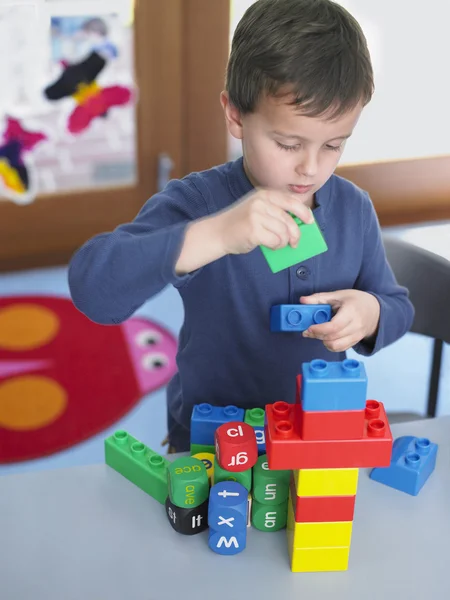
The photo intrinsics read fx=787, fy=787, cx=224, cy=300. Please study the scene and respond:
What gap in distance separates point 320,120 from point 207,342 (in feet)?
1.21

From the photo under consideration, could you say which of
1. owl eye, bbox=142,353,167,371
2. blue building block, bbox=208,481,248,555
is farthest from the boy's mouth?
owl eye, bbox=142,353,167,371

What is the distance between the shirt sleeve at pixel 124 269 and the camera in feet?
2.59

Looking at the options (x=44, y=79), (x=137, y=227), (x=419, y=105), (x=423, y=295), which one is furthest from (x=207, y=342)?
(x=419, y=105)

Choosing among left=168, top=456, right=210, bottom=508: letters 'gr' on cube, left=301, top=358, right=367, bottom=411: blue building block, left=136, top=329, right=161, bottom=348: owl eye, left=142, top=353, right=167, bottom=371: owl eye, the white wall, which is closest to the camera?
left=301, top=358, right=367, bottom=411: blue building block

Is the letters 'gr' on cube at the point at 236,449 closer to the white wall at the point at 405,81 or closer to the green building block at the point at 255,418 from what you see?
the green building block at the point at 255,418

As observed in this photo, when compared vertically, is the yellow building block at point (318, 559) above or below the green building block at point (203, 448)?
below

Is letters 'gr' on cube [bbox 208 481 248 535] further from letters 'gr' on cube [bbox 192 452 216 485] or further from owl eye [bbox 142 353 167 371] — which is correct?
owl eye [bbox 142 353 167 371]

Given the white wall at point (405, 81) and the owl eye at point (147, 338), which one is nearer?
the owl eye at point (147, 338)

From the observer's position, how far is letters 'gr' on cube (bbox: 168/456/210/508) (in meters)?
0.82

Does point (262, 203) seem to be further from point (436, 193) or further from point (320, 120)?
point (436, 193)

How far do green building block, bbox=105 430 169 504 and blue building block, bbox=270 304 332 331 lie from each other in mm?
208

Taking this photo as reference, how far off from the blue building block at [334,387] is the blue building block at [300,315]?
0.13 m

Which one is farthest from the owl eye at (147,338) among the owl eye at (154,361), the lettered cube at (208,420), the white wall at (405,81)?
the lettered cube at (208,420)

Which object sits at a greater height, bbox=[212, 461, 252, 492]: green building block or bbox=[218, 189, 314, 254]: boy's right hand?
bbox=[218, 189, 314, 254]: boy's right hand
